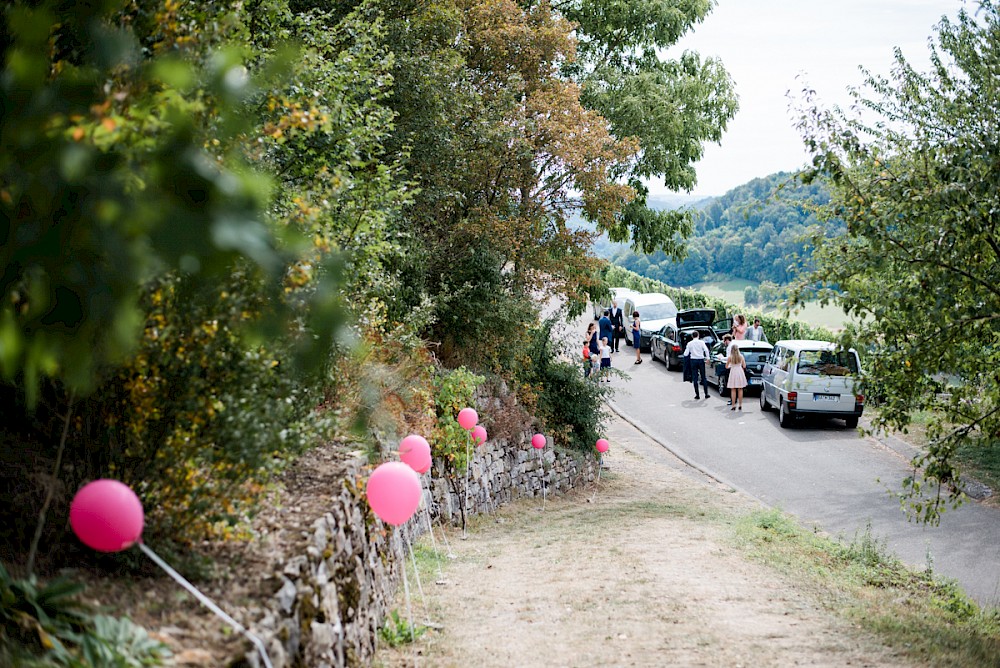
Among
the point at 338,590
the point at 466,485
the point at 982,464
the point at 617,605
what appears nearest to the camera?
the point at 338,590

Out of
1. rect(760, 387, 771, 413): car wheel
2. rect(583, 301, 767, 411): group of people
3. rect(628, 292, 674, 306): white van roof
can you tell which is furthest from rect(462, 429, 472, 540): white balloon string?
rect(628, 292, 674, 306): white van roof

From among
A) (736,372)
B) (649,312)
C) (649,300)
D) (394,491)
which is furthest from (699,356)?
(394,491)

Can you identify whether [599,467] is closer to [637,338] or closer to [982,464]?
[982,464]

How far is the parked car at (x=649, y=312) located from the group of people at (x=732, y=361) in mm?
8420

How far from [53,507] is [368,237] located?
461cm

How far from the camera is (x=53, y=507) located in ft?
16.0

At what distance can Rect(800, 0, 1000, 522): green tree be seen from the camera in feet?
27.9

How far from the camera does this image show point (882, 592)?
32.6 feet

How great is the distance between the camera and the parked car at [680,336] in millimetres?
29672

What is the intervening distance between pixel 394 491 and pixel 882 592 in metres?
6.40

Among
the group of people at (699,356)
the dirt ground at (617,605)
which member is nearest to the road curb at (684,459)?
the group of people at (699,356)

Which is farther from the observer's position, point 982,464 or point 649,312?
point 649,312

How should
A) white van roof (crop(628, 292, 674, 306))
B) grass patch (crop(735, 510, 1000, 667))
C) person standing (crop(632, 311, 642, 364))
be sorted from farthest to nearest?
white van roof (crop(628, 292, 674, 306)), person standing (crop(632, 311, 642, 364)), grass patch (crop(735, 510, 1000, 667))

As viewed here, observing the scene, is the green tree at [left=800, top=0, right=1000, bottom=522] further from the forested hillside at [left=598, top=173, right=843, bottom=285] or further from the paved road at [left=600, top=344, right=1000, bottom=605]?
the forested hillside at [left=598, top=173, right=843, bottom=285]
